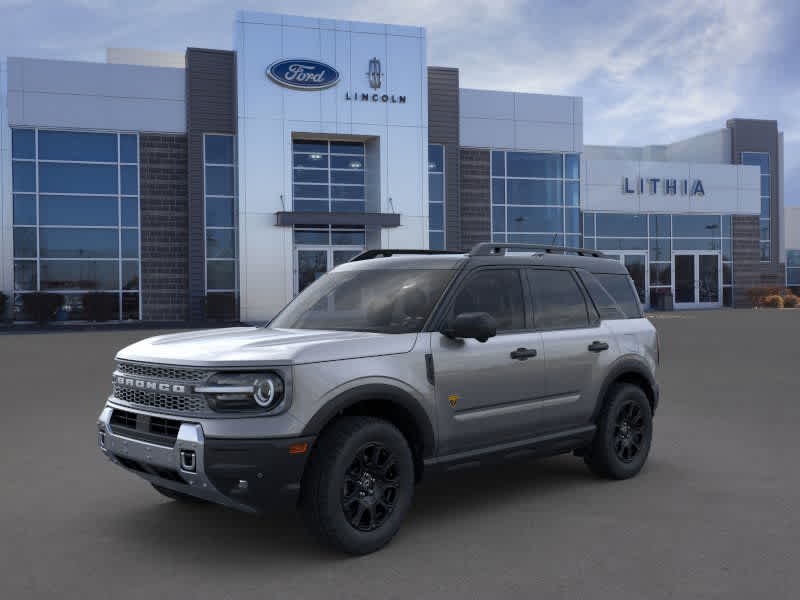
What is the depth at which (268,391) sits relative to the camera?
4.49 meters

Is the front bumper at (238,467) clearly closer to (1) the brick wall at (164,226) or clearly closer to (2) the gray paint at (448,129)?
(1) the brick wall at (164,226)

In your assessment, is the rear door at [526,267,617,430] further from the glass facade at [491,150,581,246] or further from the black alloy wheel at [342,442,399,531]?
the glass facade at [491,150,581,246]

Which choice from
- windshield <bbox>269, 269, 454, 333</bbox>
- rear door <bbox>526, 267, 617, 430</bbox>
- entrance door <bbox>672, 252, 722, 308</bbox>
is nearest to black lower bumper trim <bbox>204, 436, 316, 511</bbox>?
windshield <bbox>269, 269, 454, 333</bbox>

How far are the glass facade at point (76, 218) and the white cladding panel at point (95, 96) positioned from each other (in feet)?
1.77

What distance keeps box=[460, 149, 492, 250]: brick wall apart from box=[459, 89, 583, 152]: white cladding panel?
60cm

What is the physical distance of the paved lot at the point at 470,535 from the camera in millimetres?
4297

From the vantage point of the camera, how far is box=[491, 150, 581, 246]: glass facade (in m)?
36.2

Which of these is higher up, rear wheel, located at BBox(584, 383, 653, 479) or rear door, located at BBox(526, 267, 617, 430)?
rear door, located at BBox(526, 267, 617, 430)

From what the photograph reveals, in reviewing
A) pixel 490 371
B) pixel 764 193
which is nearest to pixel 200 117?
pixel 490 371

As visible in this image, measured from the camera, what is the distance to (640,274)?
4150 centimetres

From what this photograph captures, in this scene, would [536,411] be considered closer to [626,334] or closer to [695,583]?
[626,334]

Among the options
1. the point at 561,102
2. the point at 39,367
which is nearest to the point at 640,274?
the point at 561,102

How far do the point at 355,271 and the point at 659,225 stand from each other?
38064 mm

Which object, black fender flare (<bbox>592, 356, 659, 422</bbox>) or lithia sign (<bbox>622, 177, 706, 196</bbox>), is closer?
black fender flare (<bbox>592, 356, 659, 422</bbox>)
